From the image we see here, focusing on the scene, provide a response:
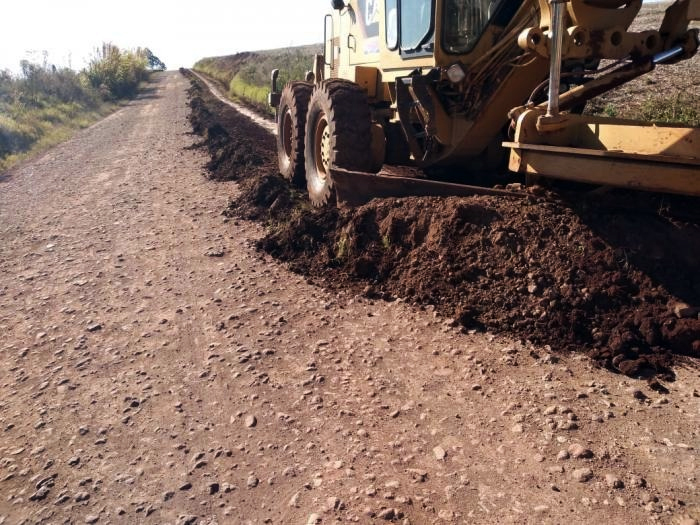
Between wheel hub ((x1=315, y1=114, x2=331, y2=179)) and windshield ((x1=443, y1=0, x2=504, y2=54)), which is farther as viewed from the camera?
wheel hub ((x1=315, y1=114, x2=331, y2=179))

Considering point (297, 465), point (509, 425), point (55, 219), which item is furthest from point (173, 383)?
point (55, 219)

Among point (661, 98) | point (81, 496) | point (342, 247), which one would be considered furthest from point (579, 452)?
point (661, 98)

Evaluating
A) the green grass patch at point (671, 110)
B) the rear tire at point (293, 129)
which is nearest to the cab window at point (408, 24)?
the rear tire at point (293, 129)

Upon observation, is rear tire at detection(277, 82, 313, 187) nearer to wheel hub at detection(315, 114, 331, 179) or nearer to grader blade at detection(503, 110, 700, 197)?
wheel hub at detection(315, 114, 331, 179)

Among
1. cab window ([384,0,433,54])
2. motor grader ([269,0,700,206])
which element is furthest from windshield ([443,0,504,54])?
cab window ([384,0,433,54])

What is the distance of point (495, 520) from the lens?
2.49 meters

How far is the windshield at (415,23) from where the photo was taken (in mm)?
5391

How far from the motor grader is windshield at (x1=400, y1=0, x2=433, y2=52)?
0.01 meters

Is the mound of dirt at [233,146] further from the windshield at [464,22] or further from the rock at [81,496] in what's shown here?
the rock at [81,496]

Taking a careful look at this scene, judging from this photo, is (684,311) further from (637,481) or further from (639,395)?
(637,481)

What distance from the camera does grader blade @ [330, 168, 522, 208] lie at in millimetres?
5043

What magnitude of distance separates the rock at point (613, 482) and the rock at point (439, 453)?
0.77 meters

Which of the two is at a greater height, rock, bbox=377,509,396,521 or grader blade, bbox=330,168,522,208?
grader blade, bbox=330,168,522,208

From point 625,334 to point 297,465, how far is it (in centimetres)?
229
